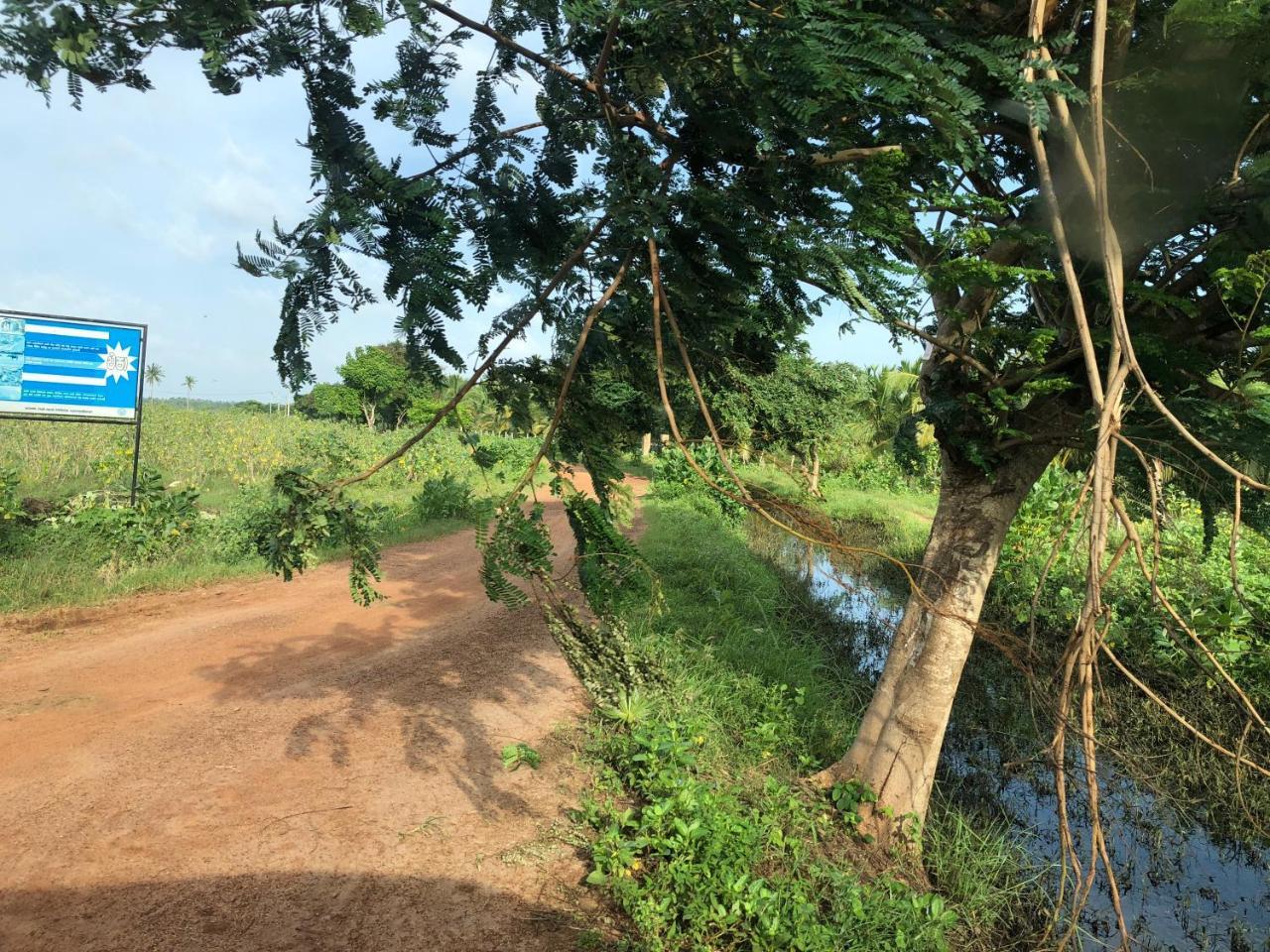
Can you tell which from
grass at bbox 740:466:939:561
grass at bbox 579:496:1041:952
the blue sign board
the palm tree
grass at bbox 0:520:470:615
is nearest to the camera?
grass at bbox 579:496:1041:952

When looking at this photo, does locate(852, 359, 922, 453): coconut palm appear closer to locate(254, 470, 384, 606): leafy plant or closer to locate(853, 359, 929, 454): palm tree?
locate(853, 359, 929, 454): palm tree

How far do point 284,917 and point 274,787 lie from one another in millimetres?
1068

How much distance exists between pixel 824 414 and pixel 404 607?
284 inches

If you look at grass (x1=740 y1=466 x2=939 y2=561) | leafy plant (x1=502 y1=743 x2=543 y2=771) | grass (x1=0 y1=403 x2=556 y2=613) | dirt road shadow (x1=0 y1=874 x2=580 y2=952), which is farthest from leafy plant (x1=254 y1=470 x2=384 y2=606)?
grass (x1=740 y1=466 x2=939 y2=561)

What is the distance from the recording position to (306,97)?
6.75ft

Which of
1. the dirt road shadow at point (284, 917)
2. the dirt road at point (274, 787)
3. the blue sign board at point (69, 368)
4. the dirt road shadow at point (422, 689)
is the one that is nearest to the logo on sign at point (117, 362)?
the blue sign board at point (69, 368)

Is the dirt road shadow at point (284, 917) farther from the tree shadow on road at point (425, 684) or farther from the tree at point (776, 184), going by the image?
the tree at point (776, 184)

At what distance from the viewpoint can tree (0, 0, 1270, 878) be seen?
1.92 m

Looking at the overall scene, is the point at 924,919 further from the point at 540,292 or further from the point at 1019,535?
the point at 1019,535

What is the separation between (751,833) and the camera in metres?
4.07

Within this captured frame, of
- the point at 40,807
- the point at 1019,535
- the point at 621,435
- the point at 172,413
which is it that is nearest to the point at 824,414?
the point at 1019,535

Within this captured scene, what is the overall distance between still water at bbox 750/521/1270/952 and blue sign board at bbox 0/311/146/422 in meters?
7.50

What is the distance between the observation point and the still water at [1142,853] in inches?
194

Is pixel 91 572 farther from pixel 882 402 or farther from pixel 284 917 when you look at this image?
pixel 882 402
